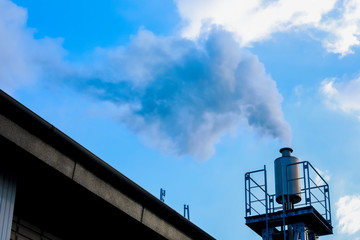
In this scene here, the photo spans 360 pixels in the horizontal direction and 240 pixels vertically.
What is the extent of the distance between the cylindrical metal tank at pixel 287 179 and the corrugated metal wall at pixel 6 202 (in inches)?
501

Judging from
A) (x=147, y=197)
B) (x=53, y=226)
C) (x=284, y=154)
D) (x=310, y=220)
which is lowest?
(x=53, y=226)

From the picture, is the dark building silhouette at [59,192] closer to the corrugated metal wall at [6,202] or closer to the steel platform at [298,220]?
the corrugated metal wall at [6,202]

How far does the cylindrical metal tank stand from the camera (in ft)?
60.0

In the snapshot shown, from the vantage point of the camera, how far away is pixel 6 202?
6516 millimetres

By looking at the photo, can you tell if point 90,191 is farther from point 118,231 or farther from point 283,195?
point 283,195

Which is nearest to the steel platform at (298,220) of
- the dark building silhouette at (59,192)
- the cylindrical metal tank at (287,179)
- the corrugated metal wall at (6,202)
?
the cylindrical metal tank at (287,179)

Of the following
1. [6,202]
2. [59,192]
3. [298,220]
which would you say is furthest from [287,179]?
[6,202]

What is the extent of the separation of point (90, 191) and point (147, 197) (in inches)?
42.2

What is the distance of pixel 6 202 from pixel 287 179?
13.1m

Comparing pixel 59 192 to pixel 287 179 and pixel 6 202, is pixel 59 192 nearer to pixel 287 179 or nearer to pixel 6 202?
pixel 6 202

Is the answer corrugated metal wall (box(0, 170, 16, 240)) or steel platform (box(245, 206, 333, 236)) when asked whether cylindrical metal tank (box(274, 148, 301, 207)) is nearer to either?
steel platform (box(245, 206, 333, 236))

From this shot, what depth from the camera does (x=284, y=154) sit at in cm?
1908

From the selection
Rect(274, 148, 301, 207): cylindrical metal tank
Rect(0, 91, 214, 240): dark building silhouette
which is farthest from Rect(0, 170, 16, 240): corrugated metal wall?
Rect(274, 148, 301, 207): cylindrical metal tank

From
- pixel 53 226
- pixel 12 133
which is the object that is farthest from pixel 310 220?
pixel 12 133
